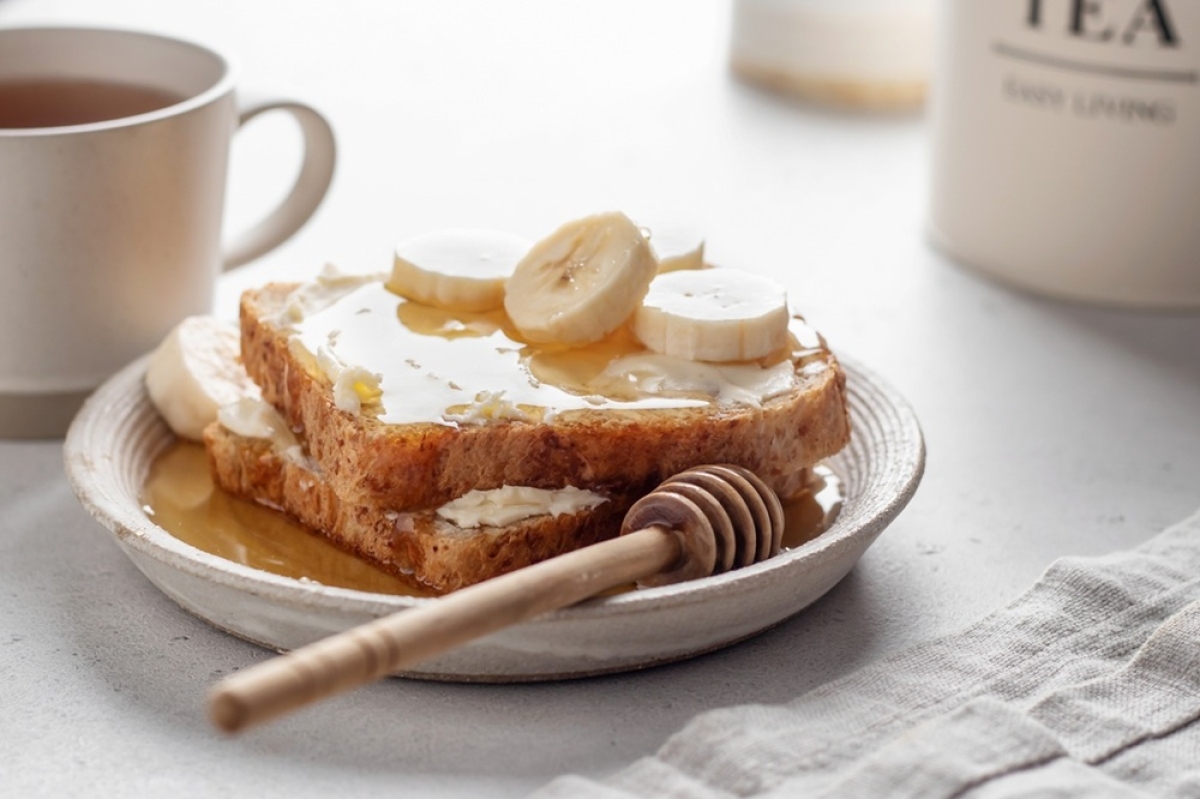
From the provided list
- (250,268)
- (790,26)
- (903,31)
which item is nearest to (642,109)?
(790,26)

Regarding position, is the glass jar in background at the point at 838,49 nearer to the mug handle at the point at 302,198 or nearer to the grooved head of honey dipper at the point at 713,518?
the mug handle at the point at 302,198

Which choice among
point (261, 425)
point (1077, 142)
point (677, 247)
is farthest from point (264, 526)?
point (1077, 142)

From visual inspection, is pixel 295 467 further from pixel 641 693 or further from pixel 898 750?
pixel 898 750

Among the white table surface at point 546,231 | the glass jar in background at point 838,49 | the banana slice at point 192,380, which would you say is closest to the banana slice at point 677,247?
the white table surface at point 546,231

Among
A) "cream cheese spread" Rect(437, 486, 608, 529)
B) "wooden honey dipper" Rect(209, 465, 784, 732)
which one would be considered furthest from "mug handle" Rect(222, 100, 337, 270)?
"wooden honey dipper" Rect(209, 465, 784, 732)

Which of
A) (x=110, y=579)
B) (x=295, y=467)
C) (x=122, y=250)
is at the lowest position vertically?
(x=110, y=579)

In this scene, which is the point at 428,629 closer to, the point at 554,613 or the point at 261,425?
the point at 554,613

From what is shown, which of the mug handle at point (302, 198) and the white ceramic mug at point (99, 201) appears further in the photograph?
the mug handle at point (302, 198)
